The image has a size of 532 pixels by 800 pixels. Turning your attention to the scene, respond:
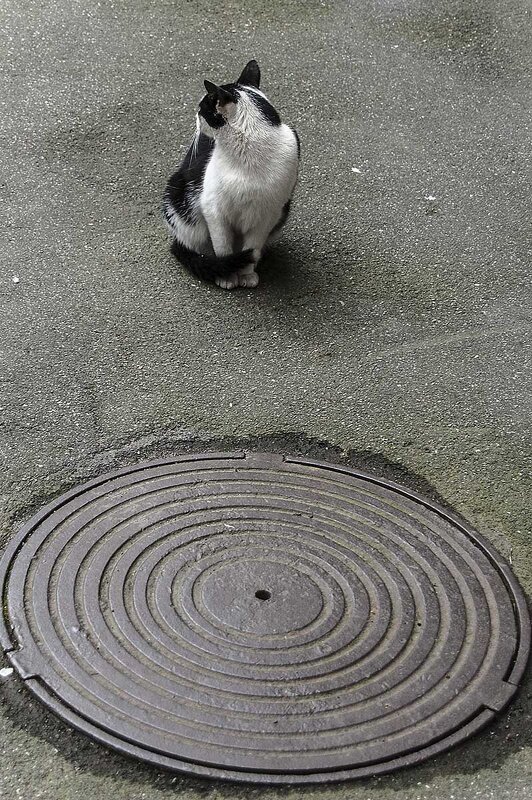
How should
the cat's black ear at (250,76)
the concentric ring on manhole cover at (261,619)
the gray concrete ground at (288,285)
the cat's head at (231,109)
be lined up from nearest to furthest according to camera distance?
1. the concentric ring on manhole cover at (261,619)
2. the gray concrete ground at (288,285)
3. the cat's head at (231,109)
4. the cat's black ear at (250,76)

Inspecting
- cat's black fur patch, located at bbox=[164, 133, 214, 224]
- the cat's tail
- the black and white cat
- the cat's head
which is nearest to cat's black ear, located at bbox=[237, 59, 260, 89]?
the black and white cat

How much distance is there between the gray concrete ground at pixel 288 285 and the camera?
2.89m

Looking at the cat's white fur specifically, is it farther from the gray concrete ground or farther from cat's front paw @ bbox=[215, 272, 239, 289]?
the gray concrete ground

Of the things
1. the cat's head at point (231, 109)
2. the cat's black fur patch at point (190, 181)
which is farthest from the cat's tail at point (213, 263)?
the cat's head at point (231, 109)

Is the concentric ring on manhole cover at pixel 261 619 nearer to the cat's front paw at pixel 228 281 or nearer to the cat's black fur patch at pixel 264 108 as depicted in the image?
the cat's front paw at pixel 228 281

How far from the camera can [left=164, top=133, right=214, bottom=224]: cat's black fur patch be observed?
3863 mm

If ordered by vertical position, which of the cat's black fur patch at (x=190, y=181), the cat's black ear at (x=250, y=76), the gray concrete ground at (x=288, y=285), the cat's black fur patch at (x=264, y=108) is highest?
the cat's black ear at (x=250, y=76)

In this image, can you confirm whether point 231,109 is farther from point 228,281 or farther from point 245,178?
point 228,281

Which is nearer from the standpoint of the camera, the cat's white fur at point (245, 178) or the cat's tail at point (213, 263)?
the cat's white fur at point (245, 178)

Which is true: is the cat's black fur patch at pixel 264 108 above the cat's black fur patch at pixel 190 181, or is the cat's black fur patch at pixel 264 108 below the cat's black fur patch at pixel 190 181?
above

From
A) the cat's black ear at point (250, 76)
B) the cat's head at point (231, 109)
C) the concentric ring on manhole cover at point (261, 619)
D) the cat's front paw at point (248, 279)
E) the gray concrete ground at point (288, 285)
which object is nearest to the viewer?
the concentric ring on manhole cover at point (261, 619)

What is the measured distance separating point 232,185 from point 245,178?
0.06m

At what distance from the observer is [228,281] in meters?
3.90

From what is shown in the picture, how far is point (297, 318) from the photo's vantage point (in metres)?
3.78
